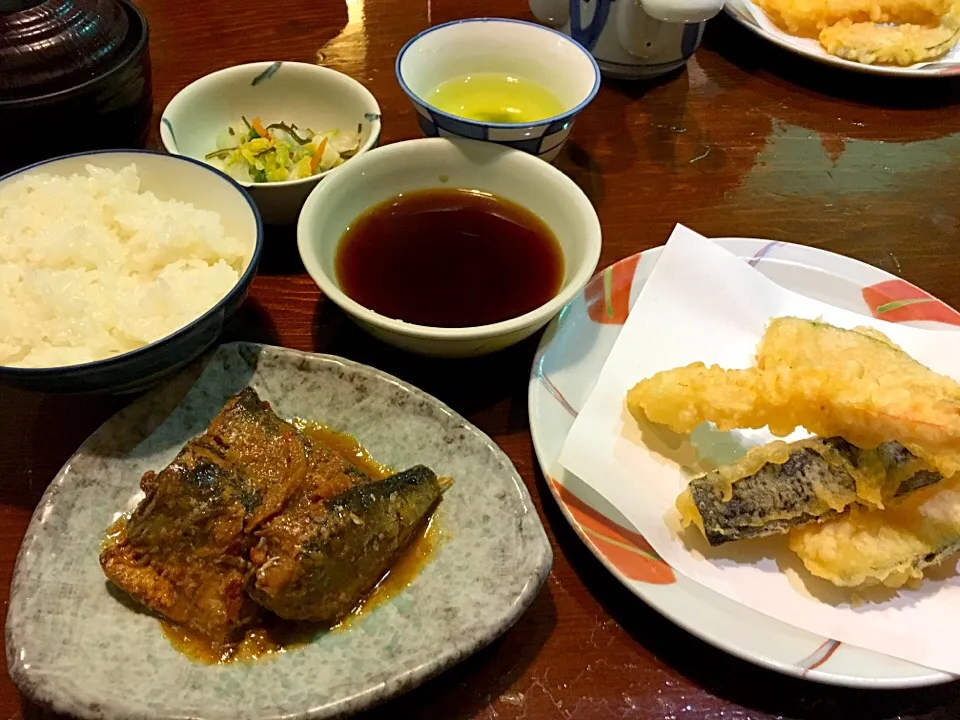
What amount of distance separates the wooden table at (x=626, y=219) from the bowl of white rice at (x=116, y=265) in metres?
0.22

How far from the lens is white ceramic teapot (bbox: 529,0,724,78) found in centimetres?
239

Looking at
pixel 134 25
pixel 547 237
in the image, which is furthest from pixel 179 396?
pixel 134 25

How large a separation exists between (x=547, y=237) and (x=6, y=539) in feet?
Answer: 4.37

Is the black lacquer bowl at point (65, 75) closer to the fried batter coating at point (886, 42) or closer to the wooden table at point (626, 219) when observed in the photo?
the wooden table at point (626, 219)

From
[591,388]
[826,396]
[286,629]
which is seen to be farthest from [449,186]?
[286,629]

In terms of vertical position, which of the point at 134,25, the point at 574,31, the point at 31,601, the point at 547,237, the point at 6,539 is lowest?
the point at 6,539

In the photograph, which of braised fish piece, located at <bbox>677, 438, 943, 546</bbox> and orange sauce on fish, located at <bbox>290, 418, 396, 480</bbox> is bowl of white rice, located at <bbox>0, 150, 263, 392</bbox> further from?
braised fish piece, located at <bbox>677, 438, 943, 546</bbox>

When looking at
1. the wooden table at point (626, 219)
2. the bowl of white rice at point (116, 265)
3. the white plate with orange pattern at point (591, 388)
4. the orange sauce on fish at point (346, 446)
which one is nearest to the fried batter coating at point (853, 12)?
the wooden table at point (626, 219)

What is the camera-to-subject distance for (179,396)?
4.89 ft

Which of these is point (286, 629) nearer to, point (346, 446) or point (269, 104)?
point (346, 446)

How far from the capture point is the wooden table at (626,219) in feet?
4.00

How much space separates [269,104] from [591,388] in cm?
136

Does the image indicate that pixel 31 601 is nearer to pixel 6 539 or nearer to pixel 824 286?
pixel 6 539

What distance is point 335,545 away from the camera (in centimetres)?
121
